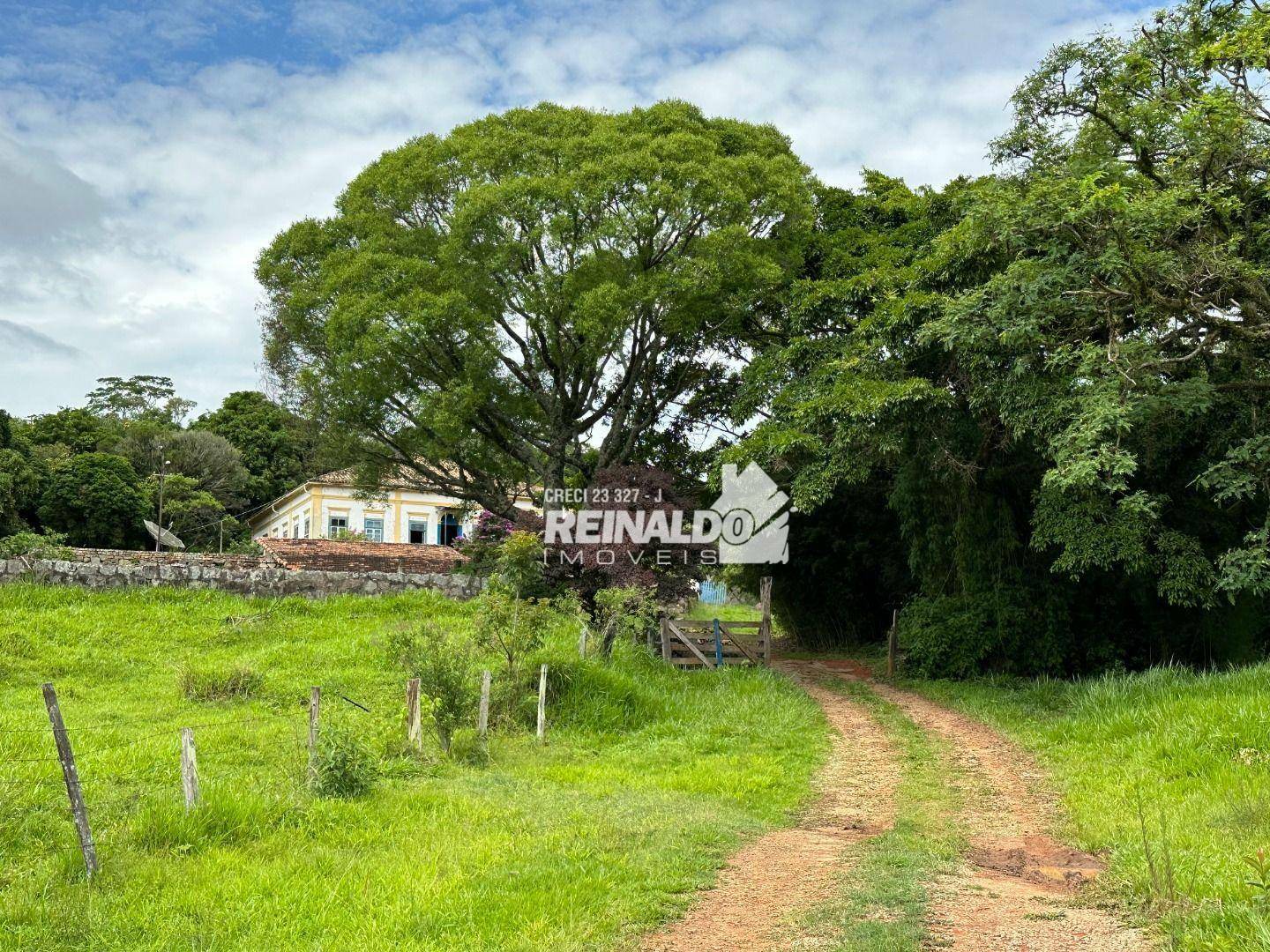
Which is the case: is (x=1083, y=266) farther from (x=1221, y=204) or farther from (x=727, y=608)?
(x=727, y=608)

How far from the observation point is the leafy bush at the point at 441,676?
1147 centimetres

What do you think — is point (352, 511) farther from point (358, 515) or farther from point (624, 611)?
point (624, 611)

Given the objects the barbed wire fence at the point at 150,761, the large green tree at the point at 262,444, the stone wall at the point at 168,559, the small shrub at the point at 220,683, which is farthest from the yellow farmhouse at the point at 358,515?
the barbed wire fence at the point at 150,761

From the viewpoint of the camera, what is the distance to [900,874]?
7.29m

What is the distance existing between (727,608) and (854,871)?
101ft

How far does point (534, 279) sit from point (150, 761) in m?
11.9

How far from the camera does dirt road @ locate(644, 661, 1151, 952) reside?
6.02 metres

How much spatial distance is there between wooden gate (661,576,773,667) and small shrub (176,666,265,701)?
7.25 m

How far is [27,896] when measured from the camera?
19.6 ft

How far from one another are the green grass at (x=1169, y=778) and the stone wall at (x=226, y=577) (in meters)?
11.5

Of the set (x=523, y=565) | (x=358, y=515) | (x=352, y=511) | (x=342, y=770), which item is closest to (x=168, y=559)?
(x=523, y=565)

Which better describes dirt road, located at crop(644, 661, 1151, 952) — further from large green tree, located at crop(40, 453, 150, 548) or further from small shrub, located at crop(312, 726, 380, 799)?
large green tree, located at crop(40, 453, 150, 548)

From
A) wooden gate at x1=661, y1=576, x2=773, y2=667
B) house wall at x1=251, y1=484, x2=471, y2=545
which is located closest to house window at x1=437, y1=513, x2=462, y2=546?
house wall at x1=251, y1=484, x2=471, y2=545

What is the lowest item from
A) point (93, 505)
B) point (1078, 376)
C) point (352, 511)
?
point (93, 505)
